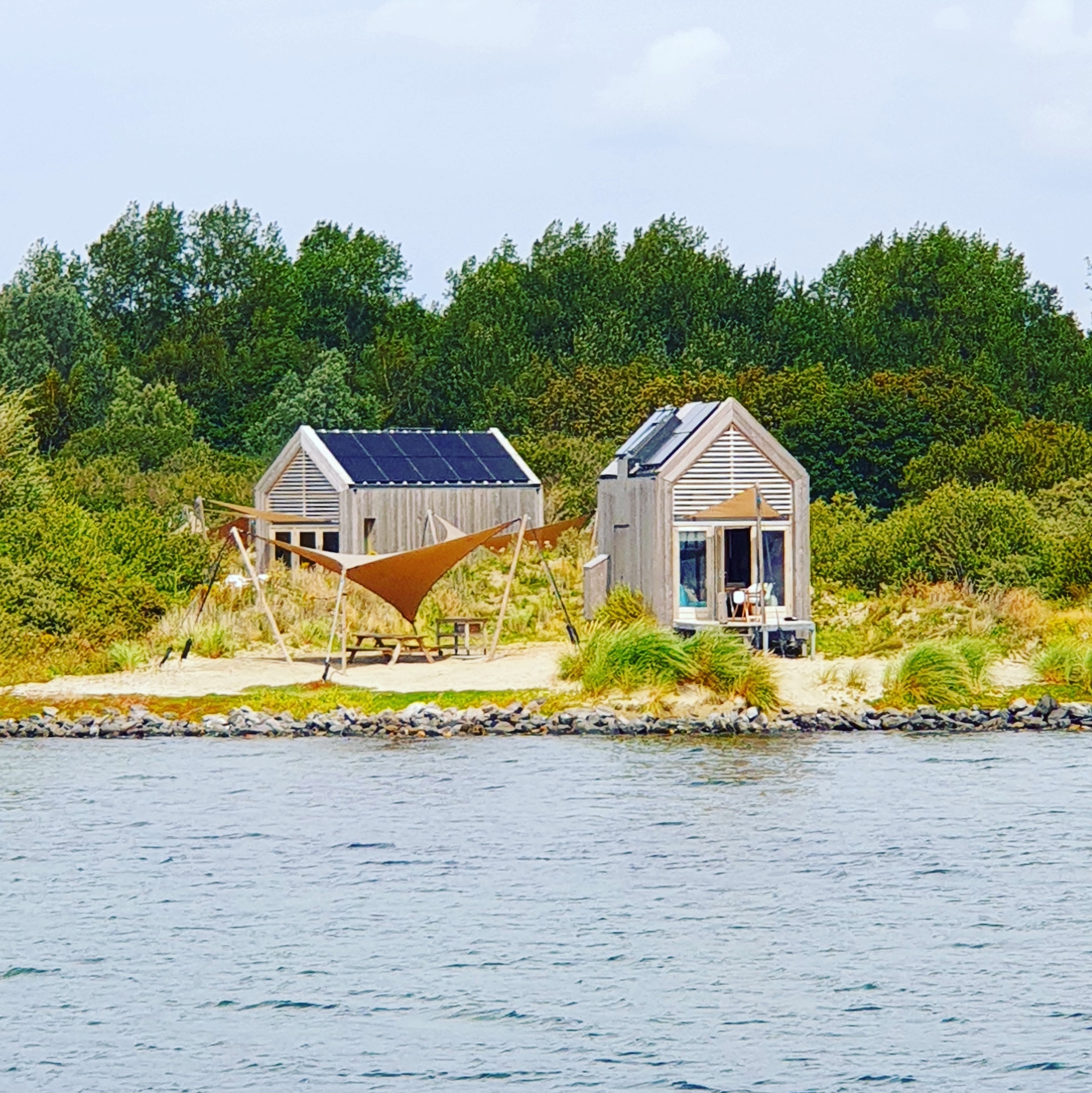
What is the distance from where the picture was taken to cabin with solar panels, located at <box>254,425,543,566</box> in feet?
131

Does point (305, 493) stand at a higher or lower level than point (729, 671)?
higher

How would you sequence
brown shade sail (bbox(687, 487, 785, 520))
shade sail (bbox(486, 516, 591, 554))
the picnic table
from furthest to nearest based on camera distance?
shade sail (bbox(486, 516, 591, 554)) < brown shade sail (bbox(687, 487, 785, 520)) < the picnic table

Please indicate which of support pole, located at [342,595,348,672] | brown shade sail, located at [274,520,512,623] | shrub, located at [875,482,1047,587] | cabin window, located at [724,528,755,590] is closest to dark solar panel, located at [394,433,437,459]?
support pole, located at [342,595,348,672]

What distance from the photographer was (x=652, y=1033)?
47.9 ft

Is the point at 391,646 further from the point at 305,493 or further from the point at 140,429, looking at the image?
the point at 140,429

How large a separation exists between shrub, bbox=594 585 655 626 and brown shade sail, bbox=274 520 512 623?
283 cm

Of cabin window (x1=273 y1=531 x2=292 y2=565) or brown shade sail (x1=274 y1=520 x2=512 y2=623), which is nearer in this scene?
brown shade sail (x1=274 y1=520 x2=512 y2=623)

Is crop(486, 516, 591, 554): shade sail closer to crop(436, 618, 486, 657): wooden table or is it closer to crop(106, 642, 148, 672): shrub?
crop(436, 618, 486, 657): wooden table

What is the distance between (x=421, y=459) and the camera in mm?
41594

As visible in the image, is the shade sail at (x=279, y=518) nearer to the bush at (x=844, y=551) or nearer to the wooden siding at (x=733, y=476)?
the wooden siding at (x=733, y=476)

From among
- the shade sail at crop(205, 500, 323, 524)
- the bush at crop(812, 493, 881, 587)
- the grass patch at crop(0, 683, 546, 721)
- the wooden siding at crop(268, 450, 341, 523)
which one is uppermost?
the wooden siding at crop(268, 450, 341, 523)

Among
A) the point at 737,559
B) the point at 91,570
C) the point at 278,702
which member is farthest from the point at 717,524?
the point at 91,570

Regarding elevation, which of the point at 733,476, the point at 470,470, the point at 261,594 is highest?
the point at 470,470

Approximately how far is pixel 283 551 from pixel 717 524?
10.9 metres
